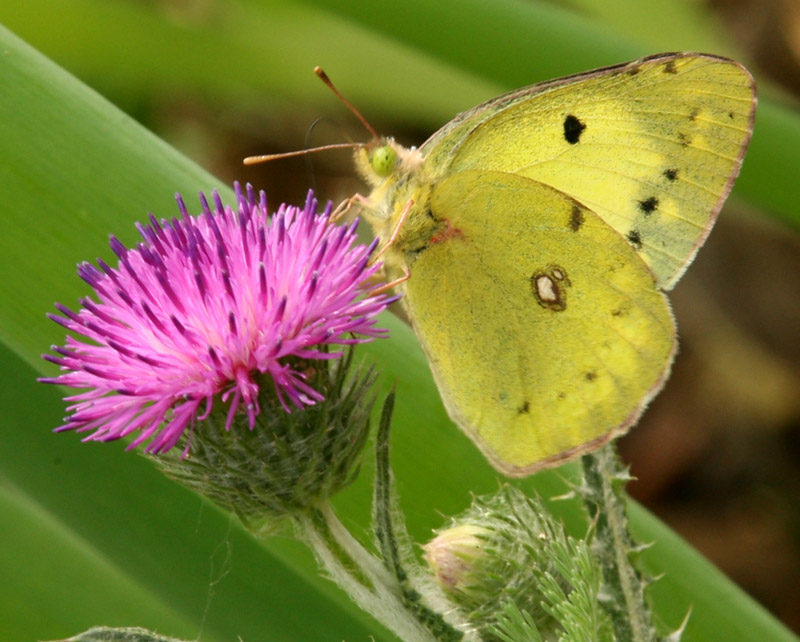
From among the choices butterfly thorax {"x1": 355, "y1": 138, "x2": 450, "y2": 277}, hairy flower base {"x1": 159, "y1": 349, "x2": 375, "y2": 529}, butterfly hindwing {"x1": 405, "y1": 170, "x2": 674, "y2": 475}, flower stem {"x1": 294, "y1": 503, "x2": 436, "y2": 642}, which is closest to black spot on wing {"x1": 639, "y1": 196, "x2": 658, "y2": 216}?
butterfly hindwing {"x1": 405, "y1": 170, "x2": 674, "y2": 475}

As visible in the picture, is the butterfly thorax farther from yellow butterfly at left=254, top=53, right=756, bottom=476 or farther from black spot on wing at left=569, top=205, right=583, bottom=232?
black spot on wing at left=569, top=205, right=583, bottom=232

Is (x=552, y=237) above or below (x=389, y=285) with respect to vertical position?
above

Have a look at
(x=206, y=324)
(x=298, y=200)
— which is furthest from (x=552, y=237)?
(x=298, y=200)

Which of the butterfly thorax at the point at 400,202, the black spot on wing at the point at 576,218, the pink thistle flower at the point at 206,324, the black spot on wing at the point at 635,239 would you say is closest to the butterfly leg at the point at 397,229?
the butterfly thorax at the point at 400,202

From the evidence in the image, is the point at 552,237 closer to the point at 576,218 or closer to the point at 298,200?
the point at 576,218

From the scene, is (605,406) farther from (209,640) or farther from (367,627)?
(209,640)
